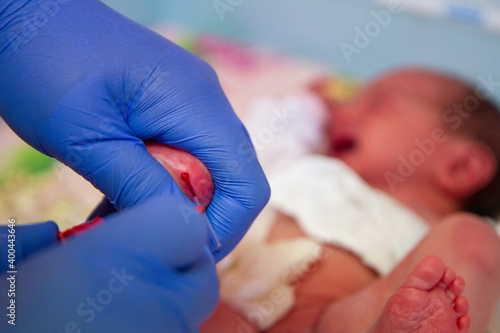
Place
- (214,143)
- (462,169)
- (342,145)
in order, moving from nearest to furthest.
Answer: (214,143) < (462,169) < (342,145)

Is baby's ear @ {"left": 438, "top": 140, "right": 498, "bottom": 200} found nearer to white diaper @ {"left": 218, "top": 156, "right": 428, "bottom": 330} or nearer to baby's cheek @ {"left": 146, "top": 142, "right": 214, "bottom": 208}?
white diaper @ {"left": 218, "top": 156, "right": 428, "bottom": 330}

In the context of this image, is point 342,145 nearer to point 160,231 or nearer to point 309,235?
point 309,235

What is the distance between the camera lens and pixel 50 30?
59 cm

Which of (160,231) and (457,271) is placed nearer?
(160,231)

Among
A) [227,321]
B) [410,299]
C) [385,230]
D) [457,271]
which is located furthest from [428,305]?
[385,230]

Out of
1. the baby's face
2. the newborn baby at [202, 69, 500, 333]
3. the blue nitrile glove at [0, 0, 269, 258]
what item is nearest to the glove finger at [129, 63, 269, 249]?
the blue nitrile glove at [0, 0, 269, 258]

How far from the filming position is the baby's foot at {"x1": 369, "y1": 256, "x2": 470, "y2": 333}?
65 centimetres

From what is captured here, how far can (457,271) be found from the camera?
2.70 ft

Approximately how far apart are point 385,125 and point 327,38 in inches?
24.2

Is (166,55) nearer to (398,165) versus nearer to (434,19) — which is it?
(398,165)

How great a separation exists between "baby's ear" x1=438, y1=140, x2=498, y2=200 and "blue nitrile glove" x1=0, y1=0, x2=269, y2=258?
2.73ft

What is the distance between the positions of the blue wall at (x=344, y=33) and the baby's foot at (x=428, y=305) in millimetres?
1210

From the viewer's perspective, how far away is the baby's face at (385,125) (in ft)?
4.34

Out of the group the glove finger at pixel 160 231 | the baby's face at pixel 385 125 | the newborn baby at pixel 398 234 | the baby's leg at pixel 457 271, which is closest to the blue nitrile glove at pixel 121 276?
the glove finger at pixel 160 231
